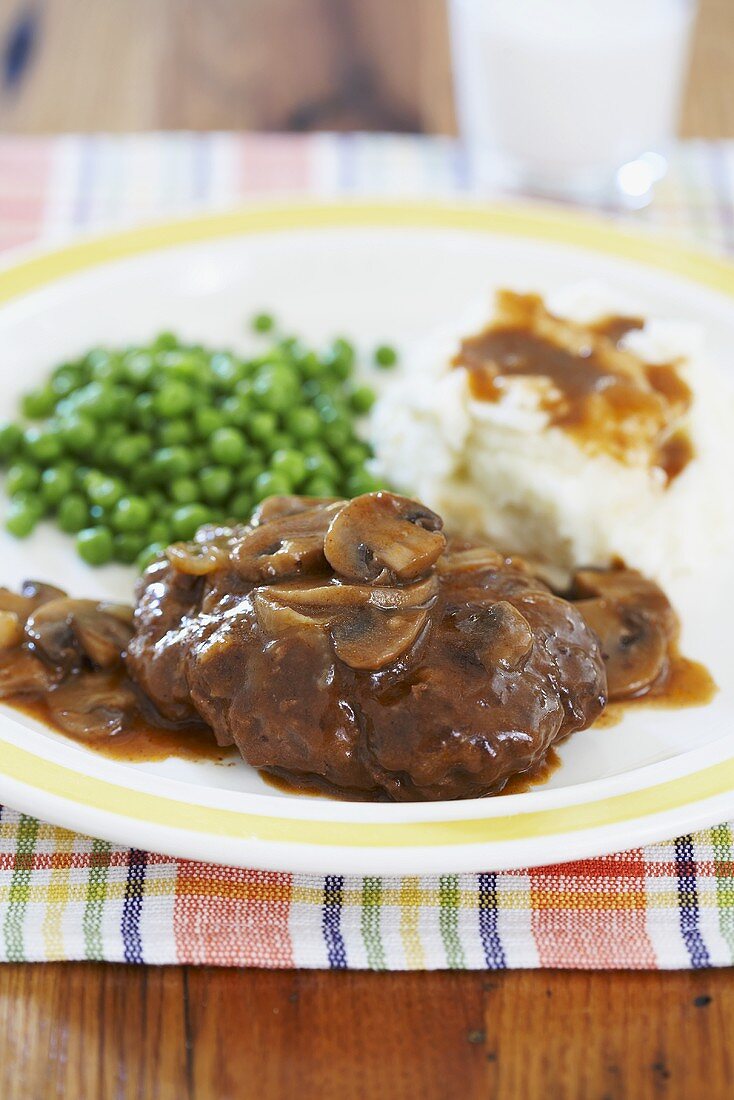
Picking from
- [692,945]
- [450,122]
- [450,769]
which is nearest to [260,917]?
[450,769]

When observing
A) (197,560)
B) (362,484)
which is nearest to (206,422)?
(362,484)

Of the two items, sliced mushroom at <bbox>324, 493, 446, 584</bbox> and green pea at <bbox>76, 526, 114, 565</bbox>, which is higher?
sliced mushroom at <bbox>324, 493, 446, 584</bbox>

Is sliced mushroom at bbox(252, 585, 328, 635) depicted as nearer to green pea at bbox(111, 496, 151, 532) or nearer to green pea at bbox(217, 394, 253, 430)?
green pea at bbox(111, 496, 151, 532)

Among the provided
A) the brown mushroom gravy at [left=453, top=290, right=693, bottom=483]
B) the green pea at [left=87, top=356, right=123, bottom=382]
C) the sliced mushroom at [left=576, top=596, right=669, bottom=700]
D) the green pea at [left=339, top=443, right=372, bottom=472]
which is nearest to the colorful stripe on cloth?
the sliced mushroom at [left=576, top=596, right=669, bottom=700]

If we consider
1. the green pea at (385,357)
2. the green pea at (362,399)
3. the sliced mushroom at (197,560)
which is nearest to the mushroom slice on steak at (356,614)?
the sliced mushroom at (197,560)

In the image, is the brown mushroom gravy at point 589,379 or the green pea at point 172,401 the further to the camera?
the green pea at point 172,401

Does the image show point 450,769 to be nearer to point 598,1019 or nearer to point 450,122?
point 598,1019

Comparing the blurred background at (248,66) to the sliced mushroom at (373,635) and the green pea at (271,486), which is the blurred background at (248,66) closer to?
the green pea at (271,486)
